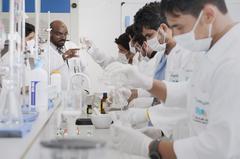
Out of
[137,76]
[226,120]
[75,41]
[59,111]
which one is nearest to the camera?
[226,120]

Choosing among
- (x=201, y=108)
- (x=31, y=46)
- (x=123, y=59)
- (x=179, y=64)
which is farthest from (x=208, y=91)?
(x=123, y=59)

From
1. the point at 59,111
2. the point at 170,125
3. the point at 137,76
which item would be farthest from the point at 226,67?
the point at 59,111

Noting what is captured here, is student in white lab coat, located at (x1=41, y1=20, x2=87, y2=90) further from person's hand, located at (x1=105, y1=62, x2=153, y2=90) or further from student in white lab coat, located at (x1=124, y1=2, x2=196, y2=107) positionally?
person's hand, located at (x1=105, y1=62, x2=153, y2=90)

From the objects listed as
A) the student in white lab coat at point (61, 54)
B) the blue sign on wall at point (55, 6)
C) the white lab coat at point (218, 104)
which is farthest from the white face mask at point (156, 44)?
the blue sign on wall at point (55, 6)

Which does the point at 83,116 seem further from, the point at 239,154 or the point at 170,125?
the point at 239,154

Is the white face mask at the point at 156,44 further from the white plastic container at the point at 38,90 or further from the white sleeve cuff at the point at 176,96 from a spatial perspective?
the white plastic container at the point at 38,90

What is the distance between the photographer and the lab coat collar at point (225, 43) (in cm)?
120

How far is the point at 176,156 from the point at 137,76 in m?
0.44

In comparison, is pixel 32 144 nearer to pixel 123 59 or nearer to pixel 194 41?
pixel 194 41

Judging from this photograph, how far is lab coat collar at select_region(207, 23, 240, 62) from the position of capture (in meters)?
1.20

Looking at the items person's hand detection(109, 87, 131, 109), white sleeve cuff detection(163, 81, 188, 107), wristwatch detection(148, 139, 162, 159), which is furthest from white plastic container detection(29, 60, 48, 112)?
wristwatch detection(148, 139, 162, 159)

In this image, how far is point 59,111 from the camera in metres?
1.97

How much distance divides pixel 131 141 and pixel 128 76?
0.35 m

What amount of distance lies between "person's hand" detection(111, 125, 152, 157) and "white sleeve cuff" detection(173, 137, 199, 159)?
4.5 inches
